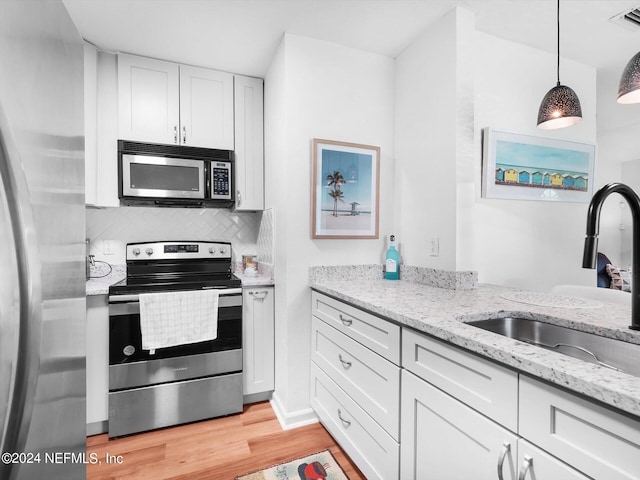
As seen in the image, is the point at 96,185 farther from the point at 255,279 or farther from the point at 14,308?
the point at 14,308

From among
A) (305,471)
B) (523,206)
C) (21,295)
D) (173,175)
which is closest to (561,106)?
(523,206)

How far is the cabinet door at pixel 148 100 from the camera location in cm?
225

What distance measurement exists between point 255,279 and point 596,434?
2.00 metres

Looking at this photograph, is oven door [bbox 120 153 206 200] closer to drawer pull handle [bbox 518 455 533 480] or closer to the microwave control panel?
the microwave control panel

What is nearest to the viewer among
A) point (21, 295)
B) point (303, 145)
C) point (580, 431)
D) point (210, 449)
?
point (21, 295)

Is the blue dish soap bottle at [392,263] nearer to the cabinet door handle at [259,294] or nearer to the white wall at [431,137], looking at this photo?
the white wall at [431,137]

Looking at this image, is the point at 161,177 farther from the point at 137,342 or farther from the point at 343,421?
the point at 343,421

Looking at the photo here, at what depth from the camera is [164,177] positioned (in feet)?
7.55

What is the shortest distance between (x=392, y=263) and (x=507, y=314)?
3.09 ft

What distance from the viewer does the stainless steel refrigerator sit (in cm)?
48

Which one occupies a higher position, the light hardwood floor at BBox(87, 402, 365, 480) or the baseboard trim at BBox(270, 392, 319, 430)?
the baseboard trim at BBox(270, 392, 319, 430)

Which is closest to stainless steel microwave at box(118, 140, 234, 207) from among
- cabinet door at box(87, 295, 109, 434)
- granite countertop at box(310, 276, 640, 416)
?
cabinet door at box(87, 295, 109, 434)

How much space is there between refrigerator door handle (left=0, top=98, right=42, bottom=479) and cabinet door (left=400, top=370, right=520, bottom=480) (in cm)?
102

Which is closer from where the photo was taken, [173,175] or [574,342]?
[574,342]
